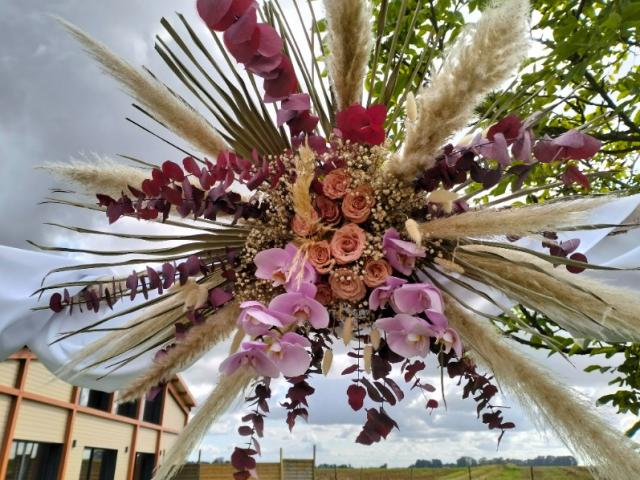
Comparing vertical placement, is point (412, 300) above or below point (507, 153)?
below

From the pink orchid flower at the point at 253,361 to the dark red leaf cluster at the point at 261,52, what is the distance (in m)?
0.31

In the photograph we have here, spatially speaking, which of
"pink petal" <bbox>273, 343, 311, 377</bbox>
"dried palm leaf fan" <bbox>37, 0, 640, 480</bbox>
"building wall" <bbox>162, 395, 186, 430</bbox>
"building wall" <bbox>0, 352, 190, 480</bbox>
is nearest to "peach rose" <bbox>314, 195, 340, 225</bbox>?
"dried palm leaf fan" <bbox>37, 0, 640, 480</bbox>

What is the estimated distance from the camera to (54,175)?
869 millimetres

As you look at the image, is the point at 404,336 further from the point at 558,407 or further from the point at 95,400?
the point at 95,400

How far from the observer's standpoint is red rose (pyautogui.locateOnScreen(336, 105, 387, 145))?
2.33ft

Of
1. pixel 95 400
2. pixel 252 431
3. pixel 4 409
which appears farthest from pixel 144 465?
pixel 252 431

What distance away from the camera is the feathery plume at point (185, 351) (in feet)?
2.52

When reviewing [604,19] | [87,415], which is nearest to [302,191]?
[604,19]

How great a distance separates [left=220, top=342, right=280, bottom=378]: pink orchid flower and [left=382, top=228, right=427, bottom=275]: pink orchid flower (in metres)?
0.22

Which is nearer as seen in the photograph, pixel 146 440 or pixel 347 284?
pixel 347 284

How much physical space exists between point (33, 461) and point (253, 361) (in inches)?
461

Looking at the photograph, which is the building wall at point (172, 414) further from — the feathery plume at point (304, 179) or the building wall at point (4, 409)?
the feathery plume at point (304, 179)

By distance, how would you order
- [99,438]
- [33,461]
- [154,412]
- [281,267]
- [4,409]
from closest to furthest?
[281,267]
[4,409]
[33,461]
[99,438]
[154,412]

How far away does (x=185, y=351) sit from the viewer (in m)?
0.77
